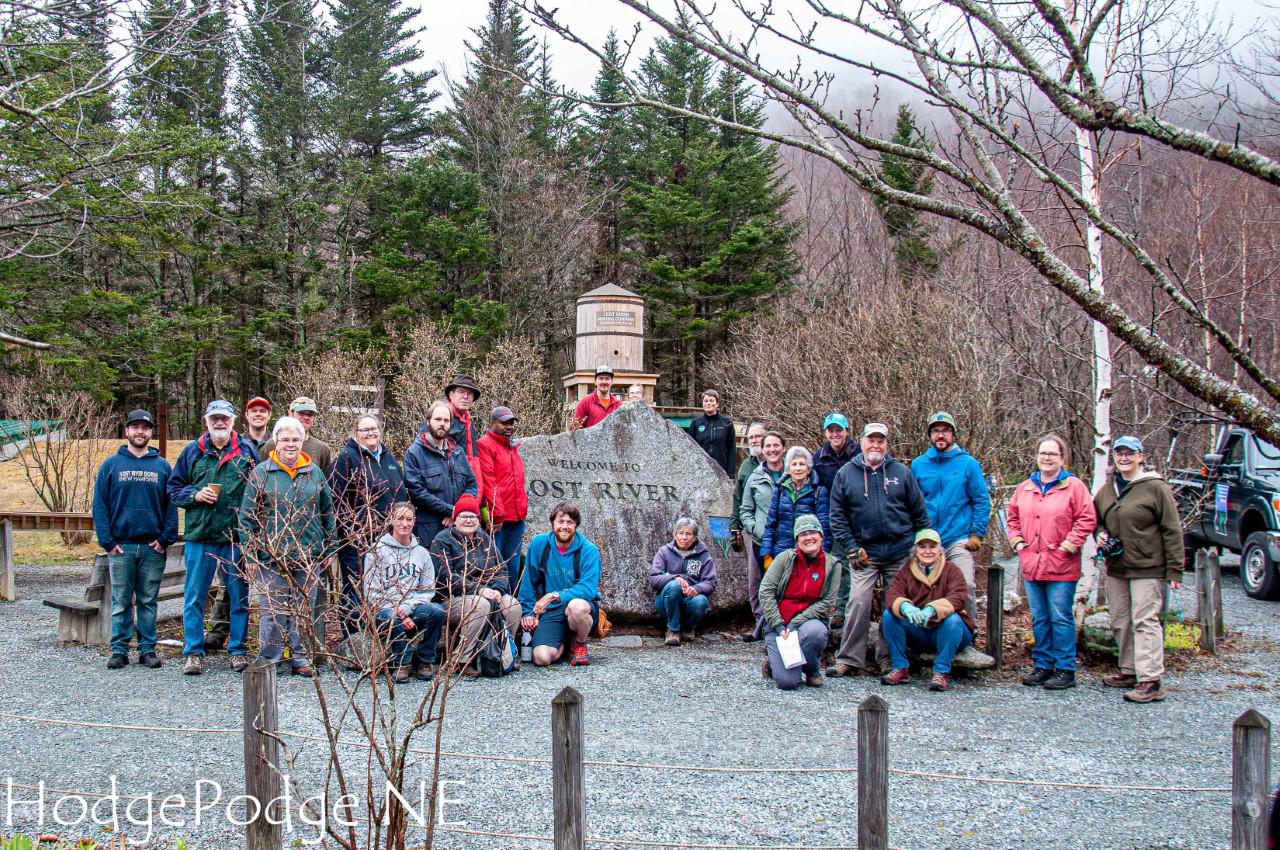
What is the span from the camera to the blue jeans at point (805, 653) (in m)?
6.53

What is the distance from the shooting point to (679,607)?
311 inches

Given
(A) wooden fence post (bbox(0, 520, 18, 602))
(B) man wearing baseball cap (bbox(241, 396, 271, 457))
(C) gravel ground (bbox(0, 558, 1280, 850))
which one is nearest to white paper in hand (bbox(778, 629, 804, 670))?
(C) gravel ground (bbox(0, 558, 1280, 850))

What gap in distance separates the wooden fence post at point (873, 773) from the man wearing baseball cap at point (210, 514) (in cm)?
505

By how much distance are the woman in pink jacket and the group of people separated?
0.04 ft

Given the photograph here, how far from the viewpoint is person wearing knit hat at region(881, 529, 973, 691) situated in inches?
257

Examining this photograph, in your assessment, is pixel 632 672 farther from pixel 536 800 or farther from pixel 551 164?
pixel 551 164

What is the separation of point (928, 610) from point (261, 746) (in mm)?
4799

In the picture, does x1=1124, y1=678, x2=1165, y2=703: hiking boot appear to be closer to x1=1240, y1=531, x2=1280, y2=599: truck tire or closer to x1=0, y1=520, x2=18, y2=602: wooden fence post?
x1=1240, y1=531, x2=1280, y2=599: truck tire

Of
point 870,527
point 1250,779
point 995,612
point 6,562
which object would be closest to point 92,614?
point 6,562

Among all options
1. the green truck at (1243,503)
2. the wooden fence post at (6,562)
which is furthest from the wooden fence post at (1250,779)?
the wooden fence post at (6,562)

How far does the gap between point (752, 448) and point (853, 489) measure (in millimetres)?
1451

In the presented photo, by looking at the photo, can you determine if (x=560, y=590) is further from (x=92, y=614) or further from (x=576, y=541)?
(x=92, y=614)

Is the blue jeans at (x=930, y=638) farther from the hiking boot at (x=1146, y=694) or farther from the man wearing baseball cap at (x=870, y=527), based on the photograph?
the hiking boot at (x=1146, y=694)

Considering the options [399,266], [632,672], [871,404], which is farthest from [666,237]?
[632,672]
